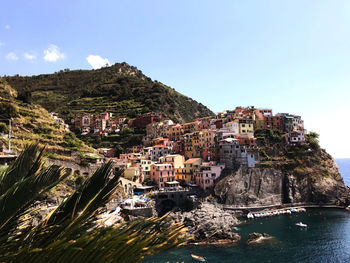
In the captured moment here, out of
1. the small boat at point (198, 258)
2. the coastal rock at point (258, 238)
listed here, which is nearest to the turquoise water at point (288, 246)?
the small boat at point (198, 258)

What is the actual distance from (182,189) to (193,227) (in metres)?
14.8

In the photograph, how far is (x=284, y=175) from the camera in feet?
203

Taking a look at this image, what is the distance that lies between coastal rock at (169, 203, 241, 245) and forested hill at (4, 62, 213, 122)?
5686cm

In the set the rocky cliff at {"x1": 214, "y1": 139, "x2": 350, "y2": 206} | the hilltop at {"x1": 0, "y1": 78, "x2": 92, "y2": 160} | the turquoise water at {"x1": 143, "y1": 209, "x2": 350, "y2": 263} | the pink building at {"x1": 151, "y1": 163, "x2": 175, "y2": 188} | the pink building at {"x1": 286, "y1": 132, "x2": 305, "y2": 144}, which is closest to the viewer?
the turquoise water at {"x1": 143, "y1": 209, "x2": 350, "y2": 263}

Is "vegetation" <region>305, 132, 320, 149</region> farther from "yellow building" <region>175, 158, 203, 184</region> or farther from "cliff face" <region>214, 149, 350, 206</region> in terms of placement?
"yellow building" <region>175, 158, 203, 184</region>

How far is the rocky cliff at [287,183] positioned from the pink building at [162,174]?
10.8 meters

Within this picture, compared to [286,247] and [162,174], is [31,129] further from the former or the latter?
[286,247]

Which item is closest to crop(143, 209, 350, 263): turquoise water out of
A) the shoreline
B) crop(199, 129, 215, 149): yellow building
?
the shoreline

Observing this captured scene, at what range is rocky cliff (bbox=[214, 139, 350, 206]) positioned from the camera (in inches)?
2206

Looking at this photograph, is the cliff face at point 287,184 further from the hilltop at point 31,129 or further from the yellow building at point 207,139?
the hilltop at point 31,129

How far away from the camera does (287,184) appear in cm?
6103

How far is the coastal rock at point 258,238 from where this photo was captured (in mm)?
36375

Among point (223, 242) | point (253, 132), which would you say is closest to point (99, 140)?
point (253, 132)

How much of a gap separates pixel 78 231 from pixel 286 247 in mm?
39496
